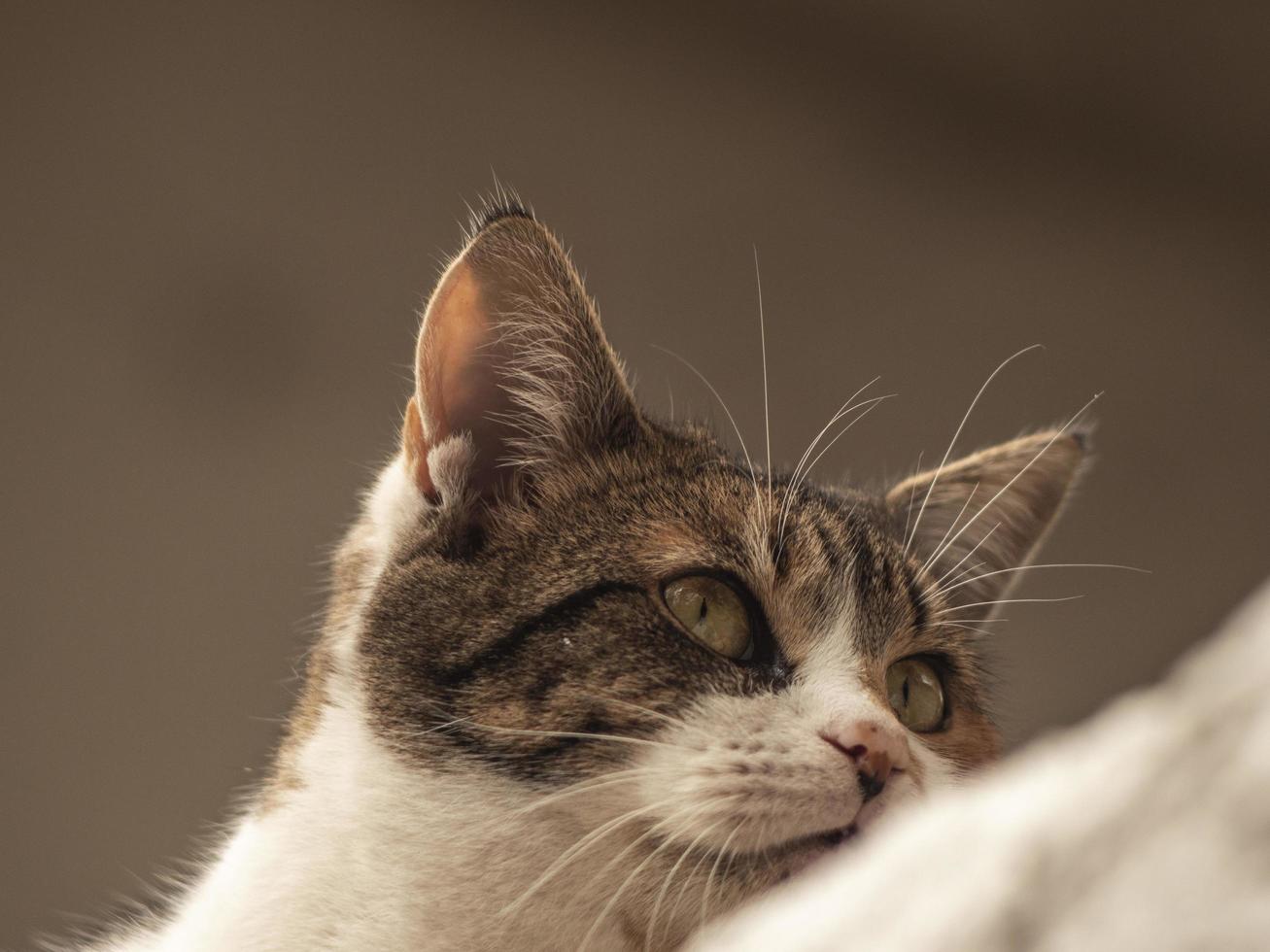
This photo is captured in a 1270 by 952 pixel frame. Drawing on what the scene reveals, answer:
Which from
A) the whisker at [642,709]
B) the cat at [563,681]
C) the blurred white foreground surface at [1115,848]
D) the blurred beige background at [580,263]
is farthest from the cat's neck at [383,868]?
the blurred beige background at [580,263]

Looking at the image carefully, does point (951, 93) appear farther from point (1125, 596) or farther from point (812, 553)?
point (812, 553)

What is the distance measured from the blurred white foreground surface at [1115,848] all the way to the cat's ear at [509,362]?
923 millimetres

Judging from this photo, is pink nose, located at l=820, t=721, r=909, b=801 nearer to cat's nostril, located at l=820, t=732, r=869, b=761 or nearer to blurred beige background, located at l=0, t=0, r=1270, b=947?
cat's nostril, located at l=820, t=732, r=869, b=761

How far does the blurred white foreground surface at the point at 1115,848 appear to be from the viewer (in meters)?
0.37

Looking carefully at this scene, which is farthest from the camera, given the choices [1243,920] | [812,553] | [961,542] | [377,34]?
[377,34]

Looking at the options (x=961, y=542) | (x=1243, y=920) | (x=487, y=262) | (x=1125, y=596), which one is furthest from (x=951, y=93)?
(x=1243, y=920)

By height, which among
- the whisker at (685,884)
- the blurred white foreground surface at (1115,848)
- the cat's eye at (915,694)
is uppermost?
the blurred white foreground surface at (1115,848)

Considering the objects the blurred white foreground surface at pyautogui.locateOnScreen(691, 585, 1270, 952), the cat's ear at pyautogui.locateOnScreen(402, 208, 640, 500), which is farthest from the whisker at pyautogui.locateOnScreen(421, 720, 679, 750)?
the blurred white foreground surface at pyautogui.locateOnScreen(691, 585, 1270, 952)

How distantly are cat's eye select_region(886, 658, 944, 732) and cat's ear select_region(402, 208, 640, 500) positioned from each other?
0.43 m

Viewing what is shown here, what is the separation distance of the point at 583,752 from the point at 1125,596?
10.9 feet

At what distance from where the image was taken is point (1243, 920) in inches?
13.9

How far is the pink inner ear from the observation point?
132cm

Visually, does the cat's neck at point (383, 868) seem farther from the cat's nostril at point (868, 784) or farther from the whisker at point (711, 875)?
the cat's nostril at point (868, 784)

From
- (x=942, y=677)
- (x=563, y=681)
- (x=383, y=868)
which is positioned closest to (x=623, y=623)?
(x=563, y=681)
